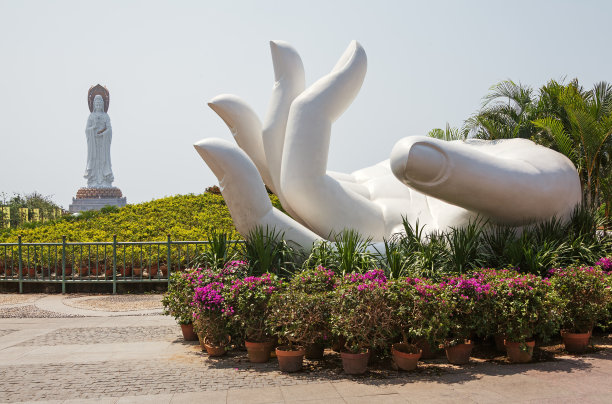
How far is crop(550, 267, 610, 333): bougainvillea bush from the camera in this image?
5.70m

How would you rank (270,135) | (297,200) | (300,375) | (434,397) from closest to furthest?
1. (434,397)
2. (300,375)
3. (297,200)
4. (270,135)

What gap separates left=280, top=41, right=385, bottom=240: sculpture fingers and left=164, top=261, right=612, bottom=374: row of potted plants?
1.80m

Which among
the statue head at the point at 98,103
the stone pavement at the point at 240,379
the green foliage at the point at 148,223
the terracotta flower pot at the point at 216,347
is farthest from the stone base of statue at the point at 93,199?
the terracotta flower pot at the point at 216,347

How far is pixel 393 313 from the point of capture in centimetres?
513

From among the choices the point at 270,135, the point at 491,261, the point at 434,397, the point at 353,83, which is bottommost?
the point at 434,397

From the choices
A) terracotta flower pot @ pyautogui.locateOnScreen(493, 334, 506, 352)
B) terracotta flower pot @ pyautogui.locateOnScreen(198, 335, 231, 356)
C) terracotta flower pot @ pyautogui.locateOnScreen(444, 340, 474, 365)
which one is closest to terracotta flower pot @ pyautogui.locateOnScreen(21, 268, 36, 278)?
terracotta flower pot @ pyautogui.locateOnScreen(198, 335, 231, 356)

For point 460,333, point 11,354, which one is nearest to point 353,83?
point 460,333

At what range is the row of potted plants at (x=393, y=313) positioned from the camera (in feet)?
16.7

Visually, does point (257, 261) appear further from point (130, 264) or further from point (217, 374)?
point (130, 264)

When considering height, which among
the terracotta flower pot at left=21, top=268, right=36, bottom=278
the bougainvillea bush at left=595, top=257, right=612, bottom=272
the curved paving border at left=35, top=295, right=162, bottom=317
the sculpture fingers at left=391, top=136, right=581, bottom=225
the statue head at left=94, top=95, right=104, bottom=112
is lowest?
the curved paving border at left=35, top=295, right=162, bottom=317

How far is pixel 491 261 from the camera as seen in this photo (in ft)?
22.2

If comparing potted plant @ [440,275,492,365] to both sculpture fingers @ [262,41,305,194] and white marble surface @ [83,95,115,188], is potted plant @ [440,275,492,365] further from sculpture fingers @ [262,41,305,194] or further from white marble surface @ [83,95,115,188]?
white marble surface @ [83,95,115,188]

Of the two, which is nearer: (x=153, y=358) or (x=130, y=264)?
(x=153, y=358)

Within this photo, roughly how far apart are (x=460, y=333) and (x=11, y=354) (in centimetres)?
530
